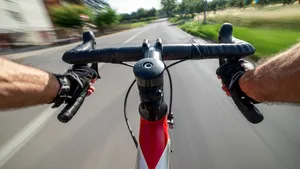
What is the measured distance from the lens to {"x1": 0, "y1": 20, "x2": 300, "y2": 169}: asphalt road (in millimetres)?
1943

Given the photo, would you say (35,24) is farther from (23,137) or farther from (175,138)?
(175,138)

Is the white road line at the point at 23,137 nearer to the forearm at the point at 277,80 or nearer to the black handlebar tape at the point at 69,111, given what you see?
the black handlebar tape at the point at 69,111

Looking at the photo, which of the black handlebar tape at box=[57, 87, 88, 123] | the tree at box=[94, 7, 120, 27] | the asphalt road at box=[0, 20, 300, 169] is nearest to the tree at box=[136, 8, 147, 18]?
the tree at box=[94, 7, 120, 27]

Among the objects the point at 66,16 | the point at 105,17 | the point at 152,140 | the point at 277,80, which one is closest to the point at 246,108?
the point at 277,80

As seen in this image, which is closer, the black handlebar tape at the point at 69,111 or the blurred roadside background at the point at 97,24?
the black handlebar tape at the point at 69,111

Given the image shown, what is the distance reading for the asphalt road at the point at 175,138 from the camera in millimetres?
1943

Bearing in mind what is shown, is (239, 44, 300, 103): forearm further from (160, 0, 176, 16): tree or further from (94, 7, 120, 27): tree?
(160, 0, 176, 16): tree

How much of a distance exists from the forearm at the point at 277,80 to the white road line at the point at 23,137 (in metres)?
2.58

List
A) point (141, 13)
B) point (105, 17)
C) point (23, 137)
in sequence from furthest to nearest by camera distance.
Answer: point (141, 13) < point (105, 17) < point (23, 137)

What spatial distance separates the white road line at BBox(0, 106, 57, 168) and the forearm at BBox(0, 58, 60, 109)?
1790 millimetres

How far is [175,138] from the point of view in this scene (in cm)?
227

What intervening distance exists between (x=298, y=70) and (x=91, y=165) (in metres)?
1.98

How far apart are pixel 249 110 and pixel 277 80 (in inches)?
6.9

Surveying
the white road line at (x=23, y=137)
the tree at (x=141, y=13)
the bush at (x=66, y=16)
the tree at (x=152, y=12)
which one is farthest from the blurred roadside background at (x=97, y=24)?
the tree at (x=152, y=12)
